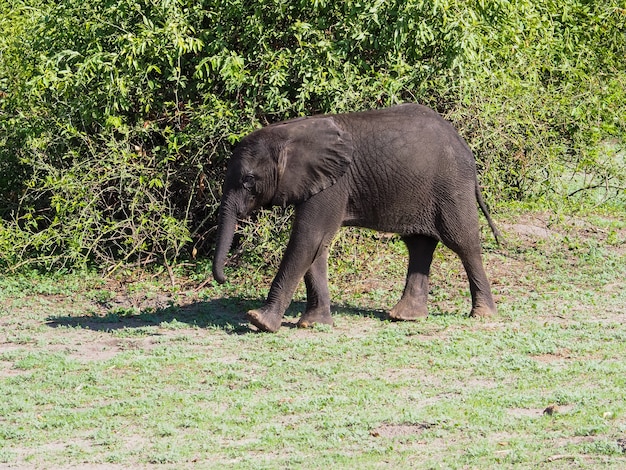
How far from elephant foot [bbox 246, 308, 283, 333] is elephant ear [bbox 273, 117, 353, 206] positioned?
2.92 ft

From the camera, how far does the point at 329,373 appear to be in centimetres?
798

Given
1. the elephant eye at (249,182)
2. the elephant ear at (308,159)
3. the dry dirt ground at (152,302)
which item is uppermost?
the elephant ear at (308,159)

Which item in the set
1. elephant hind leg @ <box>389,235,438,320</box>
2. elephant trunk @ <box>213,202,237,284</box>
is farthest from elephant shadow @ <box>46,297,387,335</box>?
elephant trunk @ <box>213,202,237,284</box>

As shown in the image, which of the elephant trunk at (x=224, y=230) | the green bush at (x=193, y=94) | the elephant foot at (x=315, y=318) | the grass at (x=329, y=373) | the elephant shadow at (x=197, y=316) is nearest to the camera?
the grass at (x=329, y=373)

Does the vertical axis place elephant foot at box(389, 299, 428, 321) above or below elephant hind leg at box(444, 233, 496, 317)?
below

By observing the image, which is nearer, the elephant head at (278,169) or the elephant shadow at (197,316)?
the elephant head at (278,169)

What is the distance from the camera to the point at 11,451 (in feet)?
21.4

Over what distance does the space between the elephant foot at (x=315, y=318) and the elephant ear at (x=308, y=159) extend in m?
0.95

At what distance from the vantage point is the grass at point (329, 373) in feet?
21.0

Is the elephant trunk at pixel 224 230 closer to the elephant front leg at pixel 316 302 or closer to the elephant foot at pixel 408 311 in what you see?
the elephant front leg at pixel 316 302

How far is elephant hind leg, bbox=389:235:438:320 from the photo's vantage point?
32.1 ft

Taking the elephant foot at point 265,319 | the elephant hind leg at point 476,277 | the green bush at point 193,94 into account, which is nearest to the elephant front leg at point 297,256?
the elephant foot at point 265,319

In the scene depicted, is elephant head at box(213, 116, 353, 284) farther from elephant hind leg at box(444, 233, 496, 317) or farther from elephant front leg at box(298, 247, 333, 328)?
elephant hind leg at box(444, 233, 496, 317)

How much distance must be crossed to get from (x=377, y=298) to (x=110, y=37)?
3625 millimetres
